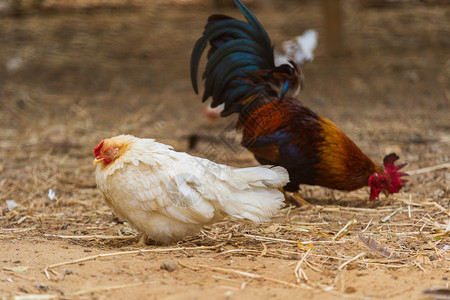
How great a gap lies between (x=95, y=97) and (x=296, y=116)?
5.44 metres

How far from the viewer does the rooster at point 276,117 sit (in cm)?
457

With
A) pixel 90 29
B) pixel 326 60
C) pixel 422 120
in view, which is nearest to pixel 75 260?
pixel 422 120

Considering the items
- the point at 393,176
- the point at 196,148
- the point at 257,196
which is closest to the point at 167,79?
the point at 196,148

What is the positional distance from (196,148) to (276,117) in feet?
6.46

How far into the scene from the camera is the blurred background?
20.9 feet

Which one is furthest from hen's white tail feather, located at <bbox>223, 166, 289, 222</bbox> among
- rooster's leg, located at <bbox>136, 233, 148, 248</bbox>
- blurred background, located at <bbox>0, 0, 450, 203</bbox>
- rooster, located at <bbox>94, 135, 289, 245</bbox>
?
blurred background, located at <bbox>0, 0, 450, 203</bbox>

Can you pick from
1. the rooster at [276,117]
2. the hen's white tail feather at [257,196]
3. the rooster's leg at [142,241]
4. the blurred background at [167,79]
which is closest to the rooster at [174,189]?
the hen's white tail feather at [257,196]

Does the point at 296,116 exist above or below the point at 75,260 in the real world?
above

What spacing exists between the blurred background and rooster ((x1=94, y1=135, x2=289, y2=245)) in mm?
807

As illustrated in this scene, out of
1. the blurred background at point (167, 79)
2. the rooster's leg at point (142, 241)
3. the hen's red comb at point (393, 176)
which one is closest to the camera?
the rooster's leg at point (142, 241)

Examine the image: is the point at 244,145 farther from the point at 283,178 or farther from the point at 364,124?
the point at 364,124

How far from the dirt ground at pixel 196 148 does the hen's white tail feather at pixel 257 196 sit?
0.26 meters

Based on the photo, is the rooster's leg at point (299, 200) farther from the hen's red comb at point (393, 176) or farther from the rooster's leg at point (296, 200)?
the hen's red comb at point (393, 176)

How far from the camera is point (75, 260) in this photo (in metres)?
3.14
